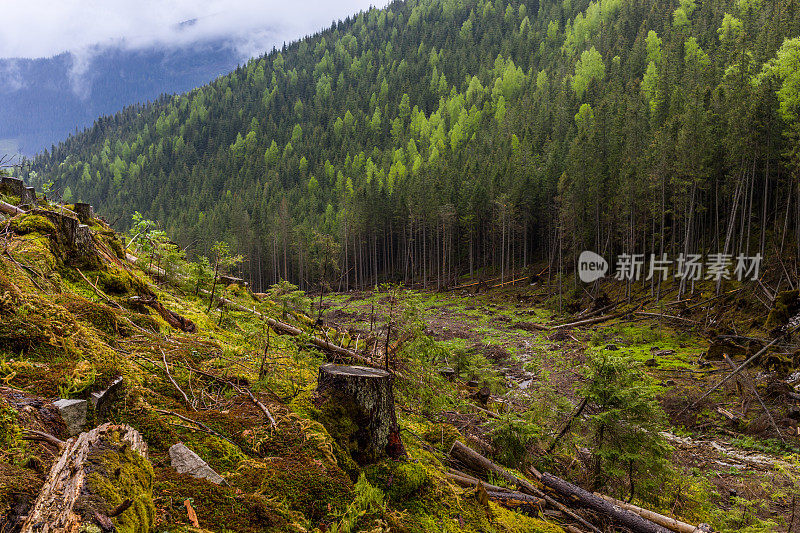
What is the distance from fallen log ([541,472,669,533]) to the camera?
15.2 ft

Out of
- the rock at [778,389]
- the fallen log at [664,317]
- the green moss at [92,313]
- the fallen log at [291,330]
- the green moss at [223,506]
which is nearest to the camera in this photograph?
the green moss at [223,506]

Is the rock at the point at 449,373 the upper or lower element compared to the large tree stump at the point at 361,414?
lower

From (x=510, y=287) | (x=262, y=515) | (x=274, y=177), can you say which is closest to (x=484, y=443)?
(x=262, y=515)

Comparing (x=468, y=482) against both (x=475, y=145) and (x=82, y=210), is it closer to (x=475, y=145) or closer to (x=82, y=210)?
(x=82, y=210)

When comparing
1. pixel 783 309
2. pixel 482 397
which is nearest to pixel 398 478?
pixel 482 397

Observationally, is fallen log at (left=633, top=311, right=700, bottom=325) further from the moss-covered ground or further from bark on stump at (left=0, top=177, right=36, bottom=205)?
bark on stump at (left=0, top=177, right=36, bottom=205)

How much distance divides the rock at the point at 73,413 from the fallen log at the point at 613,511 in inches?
205

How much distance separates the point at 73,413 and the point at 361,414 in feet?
6.80

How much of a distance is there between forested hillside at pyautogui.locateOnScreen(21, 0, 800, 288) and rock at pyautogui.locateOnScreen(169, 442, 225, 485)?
16769 mm

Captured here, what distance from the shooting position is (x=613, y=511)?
4.76 meters

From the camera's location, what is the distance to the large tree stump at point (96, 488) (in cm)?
161

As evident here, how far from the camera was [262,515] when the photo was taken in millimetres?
2596

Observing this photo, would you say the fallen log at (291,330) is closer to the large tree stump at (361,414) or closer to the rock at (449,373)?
the large tree stump at (361,414)

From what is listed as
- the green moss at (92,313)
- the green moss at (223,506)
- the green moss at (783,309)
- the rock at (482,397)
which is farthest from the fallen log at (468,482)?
the green moss at (783,309)
